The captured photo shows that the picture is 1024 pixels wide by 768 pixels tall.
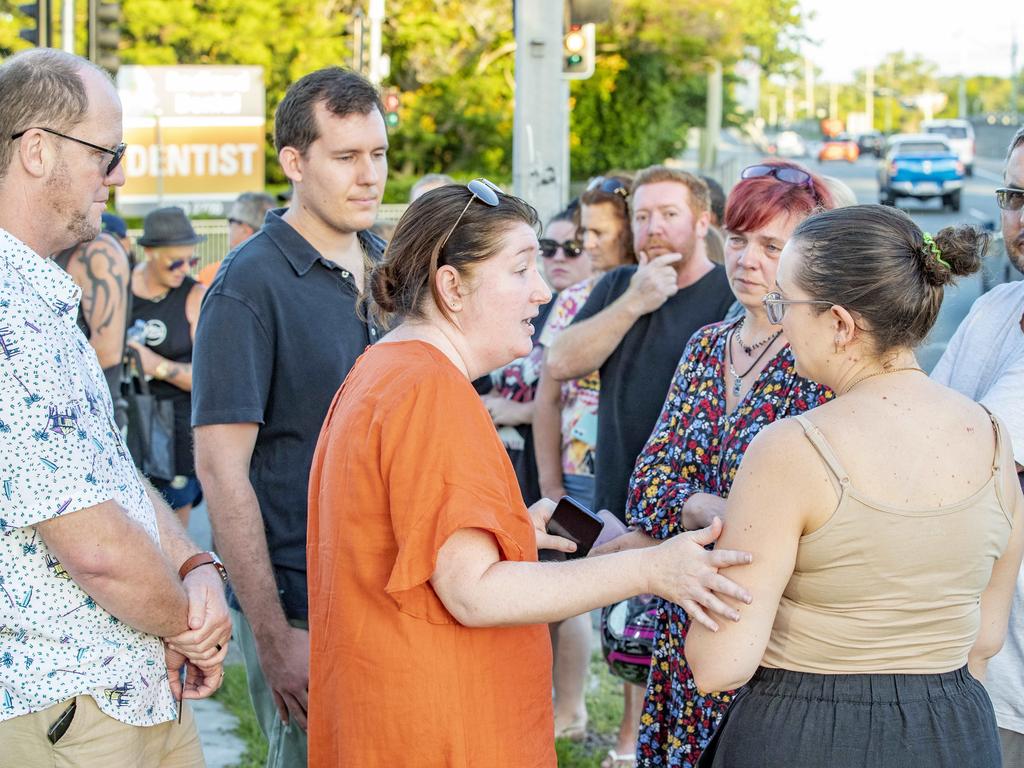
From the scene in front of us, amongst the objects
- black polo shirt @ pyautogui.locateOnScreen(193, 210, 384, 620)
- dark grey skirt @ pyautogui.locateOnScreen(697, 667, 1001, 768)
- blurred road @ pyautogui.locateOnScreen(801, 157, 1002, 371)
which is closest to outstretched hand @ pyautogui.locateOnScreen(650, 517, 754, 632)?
dark grey skirt @ pyautogui.locateOnScreen(697, 667, 1001, 768)

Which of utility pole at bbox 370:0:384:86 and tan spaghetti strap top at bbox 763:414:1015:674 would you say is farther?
utility pole at bbox 370:0:384:86

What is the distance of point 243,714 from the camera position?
5.34m

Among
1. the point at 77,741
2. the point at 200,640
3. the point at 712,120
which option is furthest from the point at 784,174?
the point at 712,120

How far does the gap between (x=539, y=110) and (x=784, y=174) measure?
675 cm

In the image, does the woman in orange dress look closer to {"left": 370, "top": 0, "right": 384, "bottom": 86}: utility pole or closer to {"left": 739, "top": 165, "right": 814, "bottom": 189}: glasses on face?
{"left": 739, "top": 165, "right": 814, "bottom": 189}: glasses on face

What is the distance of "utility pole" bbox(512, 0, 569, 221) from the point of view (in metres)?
9.82

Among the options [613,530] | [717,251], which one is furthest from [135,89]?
[613,530]

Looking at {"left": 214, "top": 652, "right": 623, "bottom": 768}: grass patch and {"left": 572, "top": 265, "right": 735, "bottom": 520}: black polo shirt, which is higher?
{"left": 572, "top": 265, "right": 735, "bottom": 520}: black polo shirt

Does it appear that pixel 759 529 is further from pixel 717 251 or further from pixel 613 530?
pixel 717 251

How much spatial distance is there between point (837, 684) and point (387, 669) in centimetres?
87

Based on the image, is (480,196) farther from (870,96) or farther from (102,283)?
(870,96)

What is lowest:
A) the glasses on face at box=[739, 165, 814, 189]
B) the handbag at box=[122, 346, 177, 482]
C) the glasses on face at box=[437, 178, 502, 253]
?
the handbag at box=[122, 346, 177, 482]

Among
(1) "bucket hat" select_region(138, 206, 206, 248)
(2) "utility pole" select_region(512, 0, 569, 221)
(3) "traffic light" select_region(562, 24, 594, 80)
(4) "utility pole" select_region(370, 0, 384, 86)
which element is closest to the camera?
(1) "bucket hat" select_region(138, 206, 206, 248)

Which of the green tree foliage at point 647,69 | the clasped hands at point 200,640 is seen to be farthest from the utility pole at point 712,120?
the clasped hands at point 200,640
